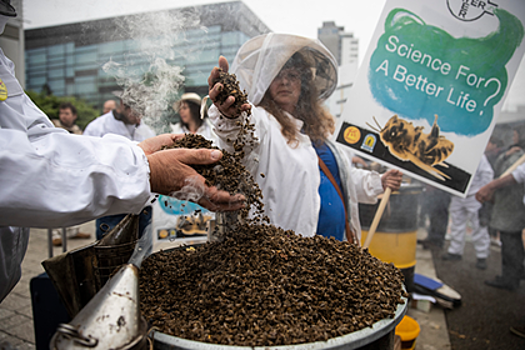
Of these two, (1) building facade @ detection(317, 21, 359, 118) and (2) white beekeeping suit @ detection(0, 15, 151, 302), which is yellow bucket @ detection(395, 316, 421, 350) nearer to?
(1) building facade @ detection(317, 21, 359, 118)

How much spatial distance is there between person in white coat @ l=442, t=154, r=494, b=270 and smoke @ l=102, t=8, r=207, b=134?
183 inches

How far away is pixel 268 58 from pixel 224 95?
0.65m

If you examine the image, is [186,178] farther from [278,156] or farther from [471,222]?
[471,222]

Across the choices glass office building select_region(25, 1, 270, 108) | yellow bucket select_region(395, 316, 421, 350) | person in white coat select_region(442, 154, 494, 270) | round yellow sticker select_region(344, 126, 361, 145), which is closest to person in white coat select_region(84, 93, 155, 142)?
glass office building select_region(25, 1, 270, 108)

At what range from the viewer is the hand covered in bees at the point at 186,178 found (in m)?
1.20

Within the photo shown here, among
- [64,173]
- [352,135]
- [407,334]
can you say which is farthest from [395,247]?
[64,173]

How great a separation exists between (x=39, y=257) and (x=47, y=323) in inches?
136

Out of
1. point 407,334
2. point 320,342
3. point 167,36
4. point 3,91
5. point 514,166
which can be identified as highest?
point 167,36

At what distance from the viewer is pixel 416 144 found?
2.45 m

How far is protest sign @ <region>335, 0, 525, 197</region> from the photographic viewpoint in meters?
2.38

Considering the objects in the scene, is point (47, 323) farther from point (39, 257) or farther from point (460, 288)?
point (460, 288)

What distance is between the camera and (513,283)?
407 cm

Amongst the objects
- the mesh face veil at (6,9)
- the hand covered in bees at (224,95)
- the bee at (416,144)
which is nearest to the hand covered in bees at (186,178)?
the hand covered in bees at (224,95)

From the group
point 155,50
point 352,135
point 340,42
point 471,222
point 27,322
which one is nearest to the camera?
point 155,50
